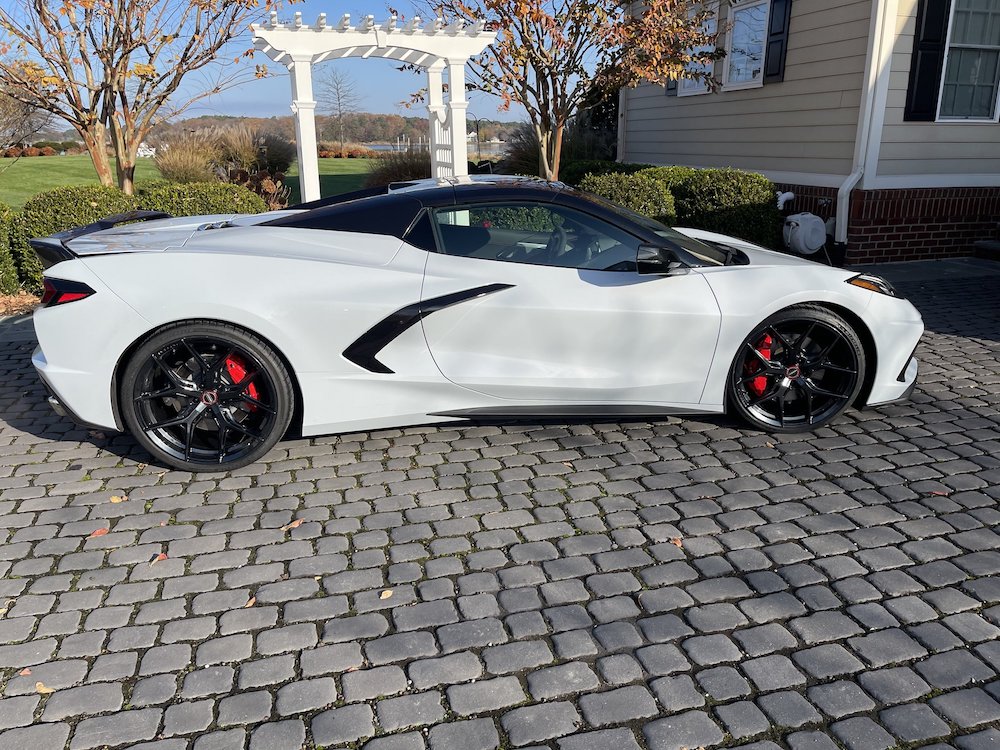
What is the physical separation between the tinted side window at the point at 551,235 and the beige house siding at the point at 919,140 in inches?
261

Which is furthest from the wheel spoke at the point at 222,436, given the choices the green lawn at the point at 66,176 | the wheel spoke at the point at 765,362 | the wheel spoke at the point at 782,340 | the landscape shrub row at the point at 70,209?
the green lawn at the point at 66,176

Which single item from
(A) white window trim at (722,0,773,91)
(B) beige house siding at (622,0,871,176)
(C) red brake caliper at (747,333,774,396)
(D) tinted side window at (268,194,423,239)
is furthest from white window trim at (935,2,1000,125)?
(D) tinted side window at (268,194,423,239)

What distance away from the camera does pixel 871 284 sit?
4.27 meters

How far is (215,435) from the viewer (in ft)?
13.0

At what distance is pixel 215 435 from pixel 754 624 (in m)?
2.71

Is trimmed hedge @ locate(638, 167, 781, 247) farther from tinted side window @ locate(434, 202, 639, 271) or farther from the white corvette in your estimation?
tinted side window @ locate(434, 202, 639, 271)

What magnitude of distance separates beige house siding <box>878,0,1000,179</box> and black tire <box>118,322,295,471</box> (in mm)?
8100

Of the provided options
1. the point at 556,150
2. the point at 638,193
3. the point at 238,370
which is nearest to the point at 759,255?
the point at 238,370

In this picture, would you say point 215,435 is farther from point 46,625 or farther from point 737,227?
point 737,227

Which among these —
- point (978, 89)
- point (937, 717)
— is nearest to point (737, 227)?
point (978, 89)

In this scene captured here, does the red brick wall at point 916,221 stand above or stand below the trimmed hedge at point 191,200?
below

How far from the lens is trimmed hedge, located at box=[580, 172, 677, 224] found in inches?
354

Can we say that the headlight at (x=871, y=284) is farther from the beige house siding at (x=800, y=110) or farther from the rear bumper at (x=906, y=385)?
the beige house siding at (x=800, y=110)

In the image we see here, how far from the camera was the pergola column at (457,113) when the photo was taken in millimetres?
10086
